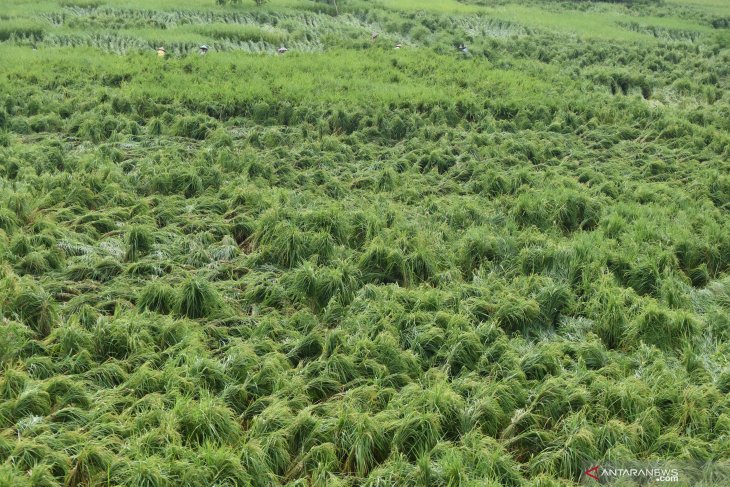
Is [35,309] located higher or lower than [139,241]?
lower

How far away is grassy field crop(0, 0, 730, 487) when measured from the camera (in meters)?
4.52

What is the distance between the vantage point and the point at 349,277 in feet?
21.6

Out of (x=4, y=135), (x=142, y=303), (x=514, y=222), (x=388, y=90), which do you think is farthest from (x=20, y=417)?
(x=388, y=90)

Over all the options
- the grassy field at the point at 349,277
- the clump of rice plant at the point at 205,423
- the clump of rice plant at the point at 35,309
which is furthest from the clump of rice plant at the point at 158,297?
the clump of rice plant at the point at 205,423

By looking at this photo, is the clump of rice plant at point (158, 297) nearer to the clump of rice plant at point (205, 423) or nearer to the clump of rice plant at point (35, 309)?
the clump of rice plant at point (35, 309)

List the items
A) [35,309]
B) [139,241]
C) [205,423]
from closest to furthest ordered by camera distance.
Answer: [205,423]
[35,309]
[139,241]

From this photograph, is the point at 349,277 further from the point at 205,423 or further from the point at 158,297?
the point at 205,423

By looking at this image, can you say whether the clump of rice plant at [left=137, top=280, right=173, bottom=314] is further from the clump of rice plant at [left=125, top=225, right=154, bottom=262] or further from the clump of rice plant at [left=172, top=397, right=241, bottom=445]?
the clump of rice plant at [left=172, top=397, right=241, bottom=445]

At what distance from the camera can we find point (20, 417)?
4.57 m

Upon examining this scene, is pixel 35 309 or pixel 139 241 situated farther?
pixel 139 241

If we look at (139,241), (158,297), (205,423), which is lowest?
(205,423)

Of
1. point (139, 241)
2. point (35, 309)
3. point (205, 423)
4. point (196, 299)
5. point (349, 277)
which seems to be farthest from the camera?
point (139, 241)

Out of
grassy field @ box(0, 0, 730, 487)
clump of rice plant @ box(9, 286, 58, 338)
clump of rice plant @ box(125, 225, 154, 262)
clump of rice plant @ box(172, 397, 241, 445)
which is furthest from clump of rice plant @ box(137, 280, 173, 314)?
clump of rice plant @ box(172, 397, 241, 445)

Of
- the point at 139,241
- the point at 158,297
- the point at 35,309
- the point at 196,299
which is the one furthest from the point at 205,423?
the point at 139,241
